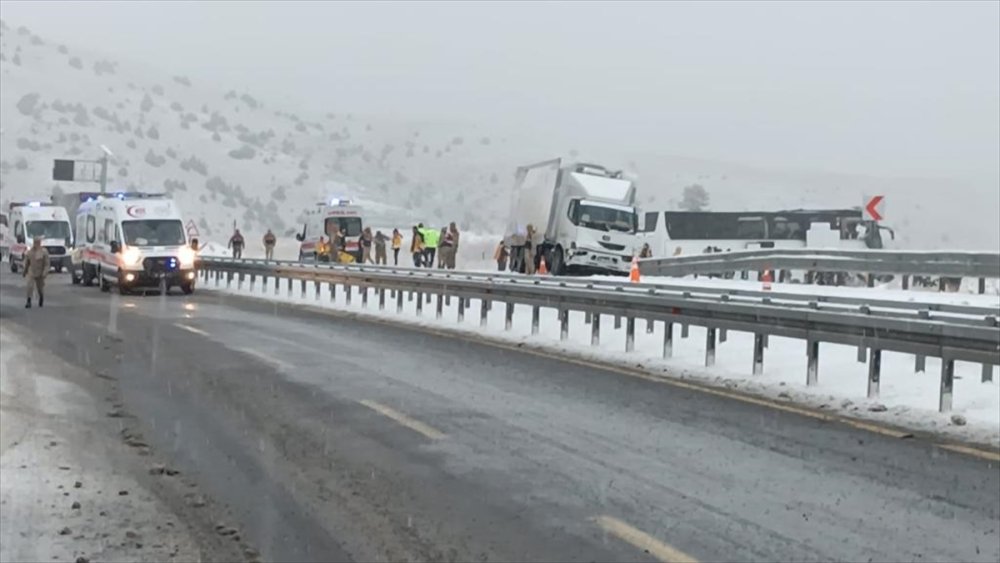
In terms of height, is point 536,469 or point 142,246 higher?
point 142,246

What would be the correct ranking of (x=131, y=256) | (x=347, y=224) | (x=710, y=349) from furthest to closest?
(x=347, y=224) < (x=131, y=256) < (x=710, y=349)

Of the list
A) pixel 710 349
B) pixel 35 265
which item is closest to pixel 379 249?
pixel 35 265

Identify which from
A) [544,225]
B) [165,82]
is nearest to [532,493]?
[544,225]

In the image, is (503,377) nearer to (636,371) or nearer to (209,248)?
(636,371)

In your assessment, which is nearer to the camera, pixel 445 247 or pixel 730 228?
pixel 445 247

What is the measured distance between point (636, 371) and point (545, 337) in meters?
5.40

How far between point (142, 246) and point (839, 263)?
20.0 m

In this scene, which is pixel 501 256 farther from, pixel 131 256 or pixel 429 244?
pixel 131 256

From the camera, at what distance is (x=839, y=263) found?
29.5 metres

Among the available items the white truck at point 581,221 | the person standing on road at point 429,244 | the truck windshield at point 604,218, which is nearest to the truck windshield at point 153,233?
the person standing on road at point 429,244

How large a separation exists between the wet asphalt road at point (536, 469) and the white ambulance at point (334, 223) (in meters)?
37.7

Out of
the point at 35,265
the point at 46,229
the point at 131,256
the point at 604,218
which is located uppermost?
the point at 604,218

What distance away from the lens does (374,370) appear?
15.8 metres

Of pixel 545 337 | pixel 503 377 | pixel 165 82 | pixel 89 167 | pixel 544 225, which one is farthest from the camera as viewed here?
pixel 165 82
